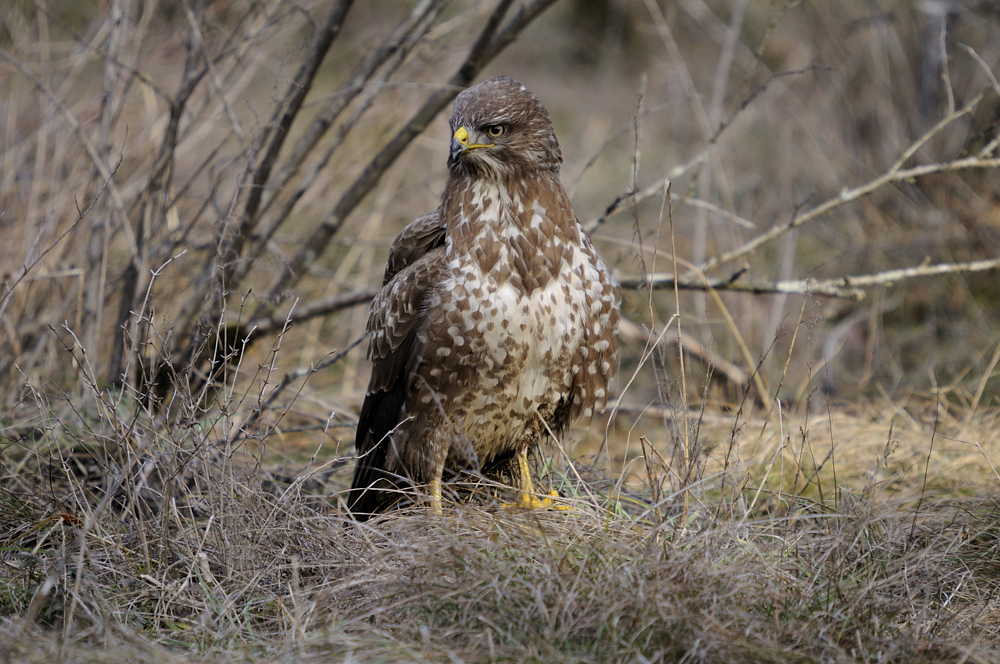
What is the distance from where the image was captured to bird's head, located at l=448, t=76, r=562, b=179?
8.64 feet

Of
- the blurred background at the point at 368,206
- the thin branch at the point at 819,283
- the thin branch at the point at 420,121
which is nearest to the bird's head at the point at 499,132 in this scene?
the blurred background at the point at 368,206

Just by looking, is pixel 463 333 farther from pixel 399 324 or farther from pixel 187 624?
pixel 187 624

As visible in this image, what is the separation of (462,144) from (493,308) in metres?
0.52

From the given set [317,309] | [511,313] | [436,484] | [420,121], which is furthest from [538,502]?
[420,121]

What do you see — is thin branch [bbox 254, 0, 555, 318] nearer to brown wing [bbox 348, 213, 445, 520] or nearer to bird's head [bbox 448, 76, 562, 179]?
brown wing [bbox 348, 213, 445, 520]

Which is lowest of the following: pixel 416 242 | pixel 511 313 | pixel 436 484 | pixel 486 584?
pixel 436 484

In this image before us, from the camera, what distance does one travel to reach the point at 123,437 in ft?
7.82

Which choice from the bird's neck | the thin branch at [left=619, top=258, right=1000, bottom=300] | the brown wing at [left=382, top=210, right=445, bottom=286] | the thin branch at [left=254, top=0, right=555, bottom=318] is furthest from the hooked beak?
the thin branch at [left=619, top=258, right=1000, bottom=300]

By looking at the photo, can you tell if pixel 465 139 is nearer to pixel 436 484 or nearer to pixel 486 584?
pixel 436 484

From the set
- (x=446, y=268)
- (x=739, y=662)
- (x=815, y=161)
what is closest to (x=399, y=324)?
(x=446, y=268)

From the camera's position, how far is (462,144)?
2.62 meters

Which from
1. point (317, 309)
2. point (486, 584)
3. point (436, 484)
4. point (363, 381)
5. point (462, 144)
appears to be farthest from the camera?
point (363, 381)

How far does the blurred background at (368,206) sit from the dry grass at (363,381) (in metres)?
0.03

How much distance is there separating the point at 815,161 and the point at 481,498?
187 inches
